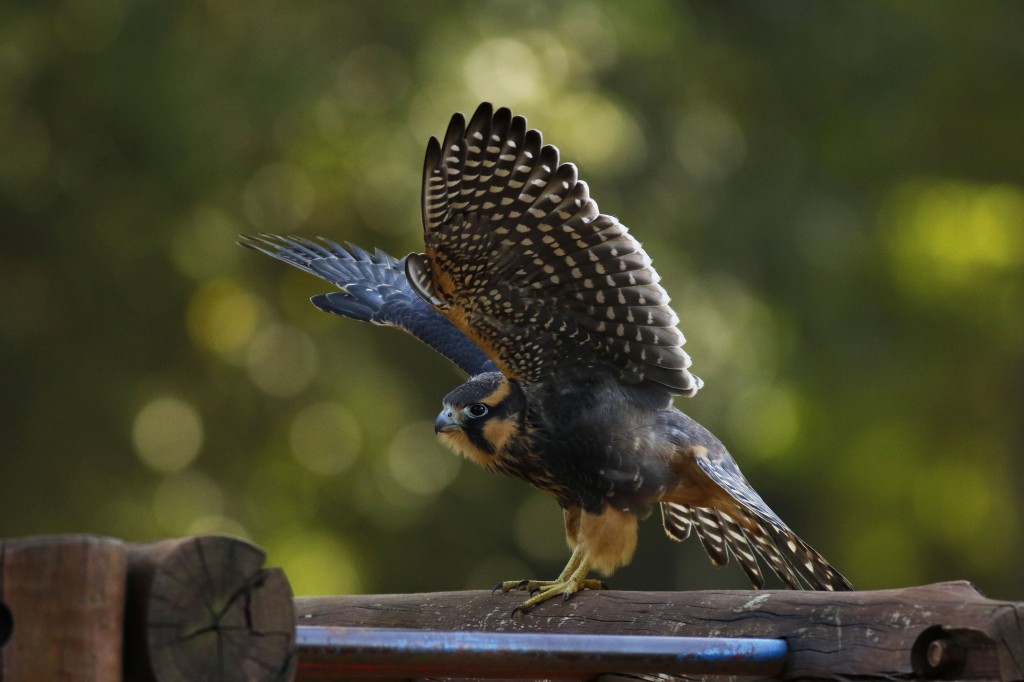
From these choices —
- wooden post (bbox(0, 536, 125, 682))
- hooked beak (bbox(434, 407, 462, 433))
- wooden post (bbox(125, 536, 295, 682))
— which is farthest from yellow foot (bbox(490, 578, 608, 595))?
wooden post (bbox(0, 536, 125, 682))

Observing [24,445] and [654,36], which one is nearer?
[24,445]

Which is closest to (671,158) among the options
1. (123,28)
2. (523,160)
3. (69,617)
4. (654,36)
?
(654,36)

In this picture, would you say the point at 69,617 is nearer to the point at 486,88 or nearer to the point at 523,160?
the point at 523,160

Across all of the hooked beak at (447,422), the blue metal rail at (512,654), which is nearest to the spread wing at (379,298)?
the hooked beak at (447,422)

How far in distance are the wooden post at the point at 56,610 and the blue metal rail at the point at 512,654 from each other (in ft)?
1.19

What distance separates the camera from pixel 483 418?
182 inches

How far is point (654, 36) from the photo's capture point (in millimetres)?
12453

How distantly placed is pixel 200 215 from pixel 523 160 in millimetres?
7591

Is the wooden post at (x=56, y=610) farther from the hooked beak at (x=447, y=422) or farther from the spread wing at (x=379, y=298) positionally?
the spread wing at (x=379, y=298)

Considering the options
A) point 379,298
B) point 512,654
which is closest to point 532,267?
point 379,298

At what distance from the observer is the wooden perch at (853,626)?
2490 mm

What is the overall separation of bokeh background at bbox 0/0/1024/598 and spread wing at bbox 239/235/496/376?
4.12 m

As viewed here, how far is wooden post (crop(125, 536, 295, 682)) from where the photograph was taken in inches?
78.1

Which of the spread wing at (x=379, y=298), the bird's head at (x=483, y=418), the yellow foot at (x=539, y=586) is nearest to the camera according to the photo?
the yellow foot at (x=539, y=586)
